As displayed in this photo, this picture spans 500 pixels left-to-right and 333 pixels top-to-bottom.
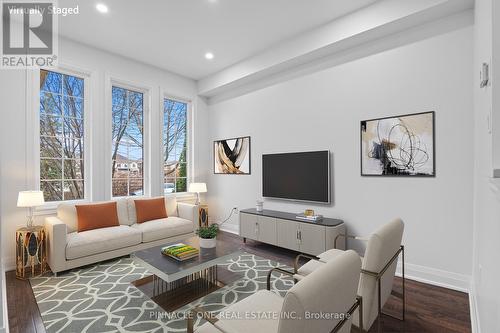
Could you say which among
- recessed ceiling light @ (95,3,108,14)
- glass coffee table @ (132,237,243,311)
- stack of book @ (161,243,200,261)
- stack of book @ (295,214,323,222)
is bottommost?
glass coffee table @ (132,237,243,311)

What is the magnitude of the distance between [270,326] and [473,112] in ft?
9.66

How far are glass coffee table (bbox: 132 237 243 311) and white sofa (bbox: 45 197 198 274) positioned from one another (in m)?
0.87

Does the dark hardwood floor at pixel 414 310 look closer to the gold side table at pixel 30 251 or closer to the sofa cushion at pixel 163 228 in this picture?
the gold side table at pixel 30 251

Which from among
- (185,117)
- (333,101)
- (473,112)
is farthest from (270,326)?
(185,117)

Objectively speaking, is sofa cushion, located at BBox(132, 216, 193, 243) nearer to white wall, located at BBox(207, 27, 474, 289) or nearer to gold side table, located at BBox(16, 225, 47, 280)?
gold side table, located at BBox(16, 225, 47, 280)

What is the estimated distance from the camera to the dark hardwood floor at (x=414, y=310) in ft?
6.86

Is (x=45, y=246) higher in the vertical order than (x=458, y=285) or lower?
higher

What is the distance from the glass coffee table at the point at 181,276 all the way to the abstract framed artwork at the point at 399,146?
210cm

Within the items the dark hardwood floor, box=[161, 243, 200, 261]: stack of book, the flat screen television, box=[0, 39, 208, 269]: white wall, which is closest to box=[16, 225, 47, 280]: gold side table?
the dark hardwood floor

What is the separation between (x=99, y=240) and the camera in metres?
3.34

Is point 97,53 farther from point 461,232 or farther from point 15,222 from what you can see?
point 461,232

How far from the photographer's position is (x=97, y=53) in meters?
4.23

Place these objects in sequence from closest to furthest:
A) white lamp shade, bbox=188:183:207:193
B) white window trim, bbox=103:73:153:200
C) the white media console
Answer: the white media console < white window trim, bbox=103:73:153:200 < white lamp shade, bbox=188:183:207:193

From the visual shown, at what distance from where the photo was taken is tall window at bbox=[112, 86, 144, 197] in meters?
4.57
